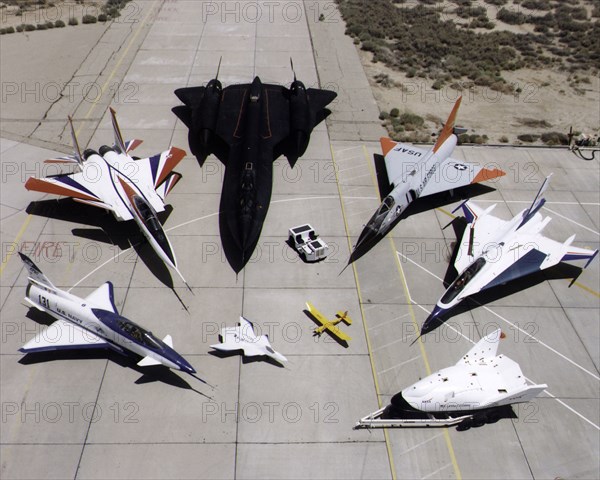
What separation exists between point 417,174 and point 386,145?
4.03 meters

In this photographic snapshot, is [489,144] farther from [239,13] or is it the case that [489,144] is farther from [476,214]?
[239,13]

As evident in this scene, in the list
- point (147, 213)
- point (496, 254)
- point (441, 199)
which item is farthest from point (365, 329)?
point (147, 213)

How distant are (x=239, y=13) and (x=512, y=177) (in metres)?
29.7

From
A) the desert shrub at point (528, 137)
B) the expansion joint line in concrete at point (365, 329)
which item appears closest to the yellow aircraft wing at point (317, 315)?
the expansion joint line in concrete at point (365, 329)

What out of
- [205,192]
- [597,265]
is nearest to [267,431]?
[205,192]

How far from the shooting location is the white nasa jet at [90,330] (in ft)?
55.9

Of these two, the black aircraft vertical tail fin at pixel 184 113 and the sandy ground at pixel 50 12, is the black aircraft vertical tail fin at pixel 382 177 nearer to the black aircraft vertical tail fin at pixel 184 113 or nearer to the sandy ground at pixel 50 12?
the black aircraft vertical tail fin at pixel 184 113

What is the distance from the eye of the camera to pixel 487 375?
55.8 feet

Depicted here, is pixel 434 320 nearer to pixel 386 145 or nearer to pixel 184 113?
pixel 386 145

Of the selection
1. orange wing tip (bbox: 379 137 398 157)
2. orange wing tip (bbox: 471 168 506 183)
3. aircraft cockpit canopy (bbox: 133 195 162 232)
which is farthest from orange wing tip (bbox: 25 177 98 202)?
orange wing tip (bbox: 471 168 506 183)

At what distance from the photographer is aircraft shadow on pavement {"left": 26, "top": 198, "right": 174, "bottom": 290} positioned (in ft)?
72.5

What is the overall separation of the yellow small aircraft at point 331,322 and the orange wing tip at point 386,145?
11055 mm

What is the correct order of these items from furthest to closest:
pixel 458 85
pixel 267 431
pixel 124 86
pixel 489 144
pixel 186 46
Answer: pixel 186 46 → pixel 458 85 → pixel 124 86 → pixel 489 144 → pixel 267 431

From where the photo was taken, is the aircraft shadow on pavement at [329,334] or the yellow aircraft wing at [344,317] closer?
the aircraft shadow on pavement at [329,334]
